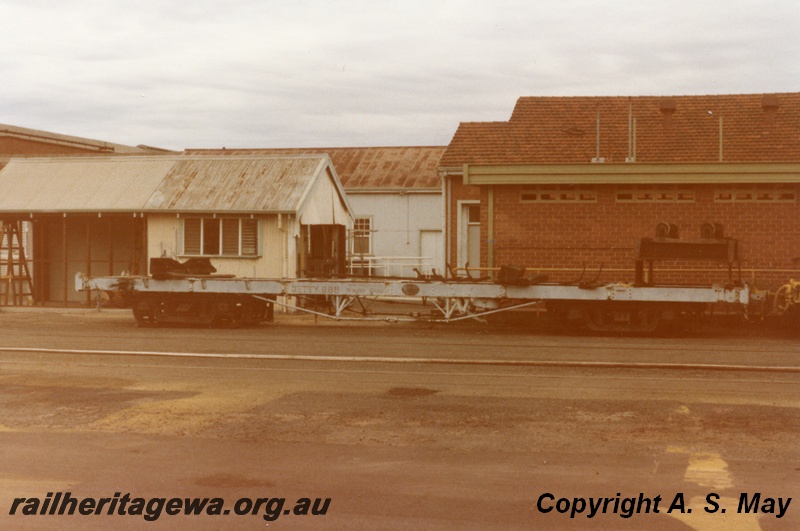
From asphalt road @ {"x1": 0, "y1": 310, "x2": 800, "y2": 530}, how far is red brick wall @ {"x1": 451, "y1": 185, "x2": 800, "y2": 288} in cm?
608

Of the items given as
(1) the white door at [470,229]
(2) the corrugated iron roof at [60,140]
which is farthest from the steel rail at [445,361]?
(2) the corrugated iron roof at [60,140]

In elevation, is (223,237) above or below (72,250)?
above

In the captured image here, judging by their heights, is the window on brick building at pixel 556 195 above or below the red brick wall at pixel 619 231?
above

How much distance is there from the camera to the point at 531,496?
22.3 feet

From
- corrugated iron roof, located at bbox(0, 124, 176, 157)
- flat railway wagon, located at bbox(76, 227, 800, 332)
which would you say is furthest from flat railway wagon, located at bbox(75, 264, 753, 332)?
corrugated iron roof, located at bbox(0, 124, 176, 157)

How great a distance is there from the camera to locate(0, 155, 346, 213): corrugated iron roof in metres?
25.5

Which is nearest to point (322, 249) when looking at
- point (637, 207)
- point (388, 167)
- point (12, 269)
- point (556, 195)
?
point (556, 195)

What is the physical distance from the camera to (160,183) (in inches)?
1047

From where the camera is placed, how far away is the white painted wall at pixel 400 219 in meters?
34.5

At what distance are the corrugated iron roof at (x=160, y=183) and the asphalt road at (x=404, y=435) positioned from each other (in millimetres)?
9782

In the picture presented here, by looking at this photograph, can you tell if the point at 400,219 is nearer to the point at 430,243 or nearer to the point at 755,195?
the point at 430,243

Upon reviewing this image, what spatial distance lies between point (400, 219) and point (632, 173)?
46.0ft

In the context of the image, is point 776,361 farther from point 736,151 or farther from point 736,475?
point 736,151

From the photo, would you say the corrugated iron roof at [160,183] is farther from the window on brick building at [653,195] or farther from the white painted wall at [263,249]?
the window on brick building at [653,195]
